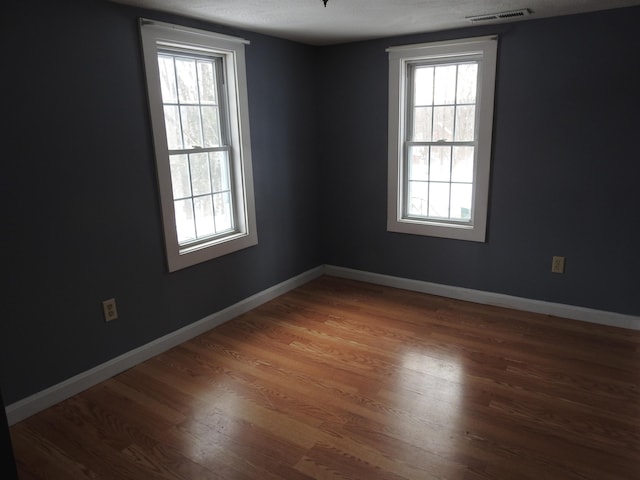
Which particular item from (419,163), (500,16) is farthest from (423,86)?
(500,16)

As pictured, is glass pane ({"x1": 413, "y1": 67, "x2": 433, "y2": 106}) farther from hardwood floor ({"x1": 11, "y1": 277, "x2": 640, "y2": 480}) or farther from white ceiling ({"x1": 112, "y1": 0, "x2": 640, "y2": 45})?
hardwood floor ({"x1": 11, "y1": 277, "x2": 640, "y2": 480})

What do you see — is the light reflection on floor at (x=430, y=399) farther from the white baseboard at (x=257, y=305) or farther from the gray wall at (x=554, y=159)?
the gray wall at (x=554, y=159)

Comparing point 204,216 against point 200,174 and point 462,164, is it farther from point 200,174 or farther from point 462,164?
point 462,164

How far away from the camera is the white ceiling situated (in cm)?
262

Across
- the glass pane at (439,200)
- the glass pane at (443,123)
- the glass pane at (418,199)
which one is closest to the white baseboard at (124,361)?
the glass pane at (418,199)

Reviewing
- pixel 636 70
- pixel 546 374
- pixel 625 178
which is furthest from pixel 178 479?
pixel 636 70

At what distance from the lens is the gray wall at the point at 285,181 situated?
2312 millimetres

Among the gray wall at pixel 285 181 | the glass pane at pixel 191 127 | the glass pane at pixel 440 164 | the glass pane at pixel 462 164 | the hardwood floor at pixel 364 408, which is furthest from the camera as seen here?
the glass pane at pixel 440 164

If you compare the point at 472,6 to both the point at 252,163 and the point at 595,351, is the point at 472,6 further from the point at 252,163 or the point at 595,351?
the point at 595,351

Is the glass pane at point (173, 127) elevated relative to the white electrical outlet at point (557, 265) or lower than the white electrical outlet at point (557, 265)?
elevated

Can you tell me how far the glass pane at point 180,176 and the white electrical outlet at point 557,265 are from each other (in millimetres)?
2728

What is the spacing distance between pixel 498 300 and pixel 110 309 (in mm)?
2885

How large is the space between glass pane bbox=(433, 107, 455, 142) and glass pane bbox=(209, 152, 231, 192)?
1.72m

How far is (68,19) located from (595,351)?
3639mm
